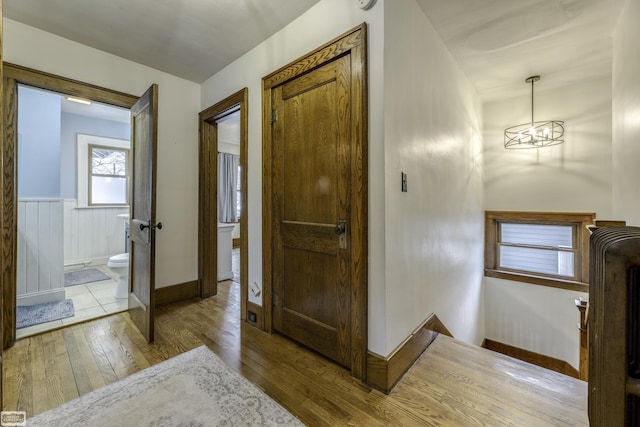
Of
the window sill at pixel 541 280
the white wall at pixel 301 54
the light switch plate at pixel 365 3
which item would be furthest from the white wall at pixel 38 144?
the window sill at pixel 541 280

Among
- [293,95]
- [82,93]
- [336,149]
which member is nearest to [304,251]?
[336,149]

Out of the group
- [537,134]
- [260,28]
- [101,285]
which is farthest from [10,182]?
[537,134]

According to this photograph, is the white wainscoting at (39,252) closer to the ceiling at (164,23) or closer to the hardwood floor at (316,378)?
the hardwood floor at (316,378)

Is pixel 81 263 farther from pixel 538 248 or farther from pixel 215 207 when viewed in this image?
pixel 538 248

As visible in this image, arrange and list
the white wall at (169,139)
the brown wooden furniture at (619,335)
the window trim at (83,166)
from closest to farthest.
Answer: the brown wooden furniture at (619,335), the white wall at (169,139), the window trim at (83,166)

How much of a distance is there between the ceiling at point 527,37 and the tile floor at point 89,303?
387 centimetres

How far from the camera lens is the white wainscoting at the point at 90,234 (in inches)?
172

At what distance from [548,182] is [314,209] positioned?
11.2ft

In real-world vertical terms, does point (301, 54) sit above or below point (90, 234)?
above

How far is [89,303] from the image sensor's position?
2.89 metres

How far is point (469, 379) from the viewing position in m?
1.67

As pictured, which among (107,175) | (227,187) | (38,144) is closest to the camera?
(38,144)

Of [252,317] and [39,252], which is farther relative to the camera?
[39,252]

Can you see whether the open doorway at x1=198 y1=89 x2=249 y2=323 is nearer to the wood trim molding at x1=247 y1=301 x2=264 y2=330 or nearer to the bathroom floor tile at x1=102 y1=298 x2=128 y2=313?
the wood trim molding at x1=247 y1=301 x2=264 y2=330
